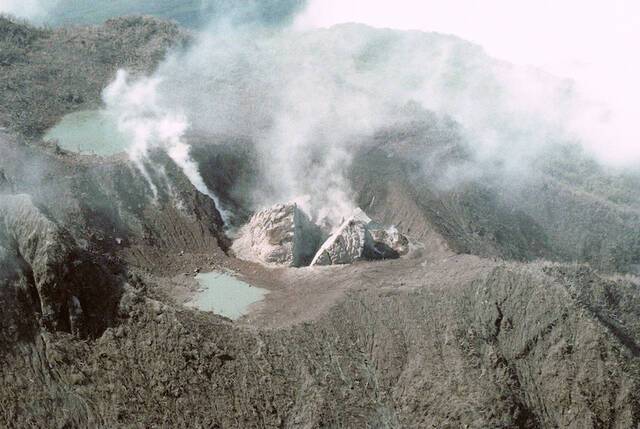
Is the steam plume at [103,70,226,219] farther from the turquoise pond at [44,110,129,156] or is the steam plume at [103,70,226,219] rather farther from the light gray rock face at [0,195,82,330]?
the light gray rock face at [0,195,82,330]

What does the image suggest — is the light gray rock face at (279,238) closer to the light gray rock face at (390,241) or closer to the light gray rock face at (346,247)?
the light gray rock face at (346,247)

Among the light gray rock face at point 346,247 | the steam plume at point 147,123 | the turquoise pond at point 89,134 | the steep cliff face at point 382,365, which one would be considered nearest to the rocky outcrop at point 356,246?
the light gray rock face at point 346,247

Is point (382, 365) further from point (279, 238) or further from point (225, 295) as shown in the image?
point (279, 238)

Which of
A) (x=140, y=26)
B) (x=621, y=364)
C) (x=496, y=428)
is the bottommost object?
(x=496, y=428)

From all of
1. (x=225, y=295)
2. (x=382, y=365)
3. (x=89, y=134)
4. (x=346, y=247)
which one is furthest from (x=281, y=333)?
(x=89, y=134)

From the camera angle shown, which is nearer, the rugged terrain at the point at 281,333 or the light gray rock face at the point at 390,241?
the rugged terrain at the point at 281,333

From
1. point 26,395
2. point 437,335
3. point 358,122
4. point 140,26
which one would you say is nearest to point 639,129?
point 358,122

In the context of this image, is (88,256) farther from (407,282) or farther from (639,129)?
(639,129)
